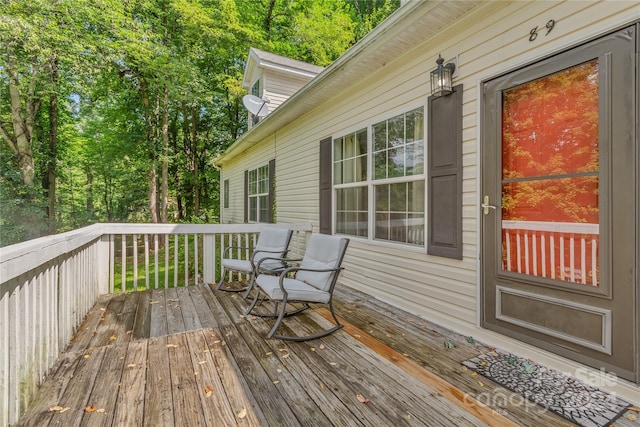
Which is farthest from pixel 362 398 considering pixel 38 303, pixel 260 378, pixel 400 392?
pixel 38 303

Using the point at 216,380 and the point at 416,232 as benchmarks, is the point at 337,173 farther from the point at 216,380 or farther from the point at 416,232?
the point at 216,380

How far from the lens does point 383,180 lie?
4.04 m

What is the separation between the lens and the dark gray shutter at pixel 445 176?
2.99 m

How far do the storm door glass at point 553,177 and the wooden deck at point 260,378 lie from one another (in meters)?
0.97

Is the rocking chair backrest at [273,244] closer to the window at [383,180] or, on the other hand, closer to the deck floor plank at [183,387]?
the window at [383,180]

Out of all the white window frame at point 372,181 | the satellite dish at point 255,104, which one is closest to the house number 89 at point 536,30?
the white window frame at point 372,181

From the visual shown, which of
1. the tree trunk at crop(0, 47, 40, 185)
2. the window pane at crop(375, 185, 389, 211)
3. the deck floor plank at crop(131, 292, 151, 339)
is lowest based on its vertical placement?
the deck floor plank at crop(131, 292, 151, 339)

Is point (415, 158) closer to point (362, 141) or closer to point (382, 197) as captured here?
point (382, 197)

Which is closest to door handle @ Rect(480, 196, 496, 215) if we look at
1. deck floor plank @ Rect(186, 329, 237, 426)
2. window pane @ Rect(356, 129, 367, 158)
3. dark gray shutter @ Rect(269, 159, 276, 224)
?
window pane @ Rect(356, 129, 367, 158)

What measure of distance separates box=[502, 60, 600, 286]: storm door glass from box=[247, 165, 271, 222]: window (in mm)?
6096

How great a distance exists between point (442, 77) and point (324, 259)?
2312mm

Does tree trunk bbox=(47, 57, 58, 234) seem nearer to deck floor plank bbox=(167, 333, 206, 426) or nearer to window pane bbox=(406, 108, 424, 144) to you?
deck floor plank bbox=(167, 333, 206, 426)

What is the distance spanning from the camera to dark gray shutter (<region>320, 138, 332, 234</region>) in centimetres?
520

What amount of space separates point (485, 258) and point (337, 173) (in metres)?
2.82
